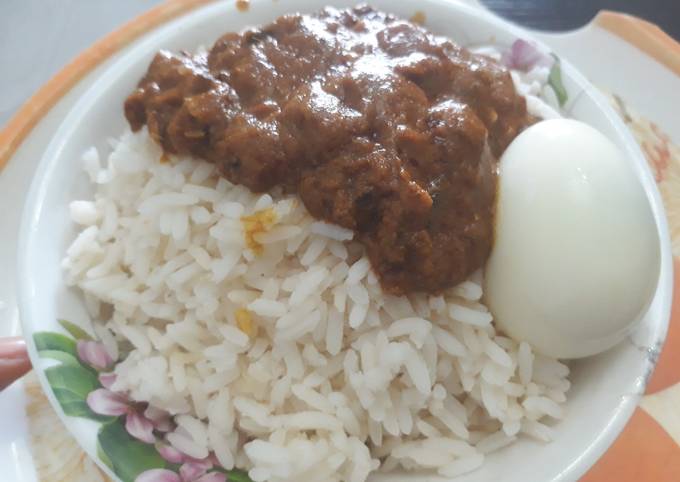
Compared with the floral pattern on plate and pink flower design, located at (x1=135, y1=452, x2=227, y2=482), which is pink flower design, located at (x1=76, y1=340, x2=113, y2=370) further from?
pink flower design, located at (x1=135, y1=452, x2=227, y2=482)

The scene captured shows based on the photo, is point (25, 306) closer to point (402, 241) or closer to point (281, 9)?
point (402, 241)

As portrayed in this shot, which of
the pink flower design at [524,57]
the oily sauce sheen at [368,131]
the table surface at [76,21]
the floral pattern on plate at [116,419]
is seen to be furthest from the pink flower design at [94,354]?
the table surface at [76,21]

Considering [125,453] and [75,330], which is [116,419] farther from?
[75,330]

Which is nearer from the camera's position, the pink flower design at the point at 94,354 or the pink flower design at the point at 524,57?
the pink flower design at the point at 94,354

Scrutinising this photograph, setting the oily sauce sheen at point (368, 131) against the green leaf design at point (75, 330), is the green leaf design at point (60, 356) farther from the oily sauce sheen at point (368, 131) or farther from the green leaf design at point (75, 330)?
the oily sauce sheen at point (368, 131)

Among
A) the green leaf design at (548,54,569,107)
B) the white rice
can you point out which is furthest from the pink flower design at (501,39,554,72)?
the white rice

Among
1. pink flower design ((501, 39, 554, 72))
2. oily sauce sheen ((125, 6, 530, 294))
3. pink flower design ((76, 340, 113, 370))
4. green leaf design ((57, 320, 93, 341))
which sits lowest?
pink flower design ((76, 340, 113, 370))

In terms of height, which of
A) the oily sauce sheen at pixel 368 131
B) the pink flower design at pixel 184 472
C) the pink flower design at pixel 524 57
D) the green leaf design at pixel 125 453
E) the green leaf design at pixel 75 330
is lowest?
the pink flower design at pixel 184 472
